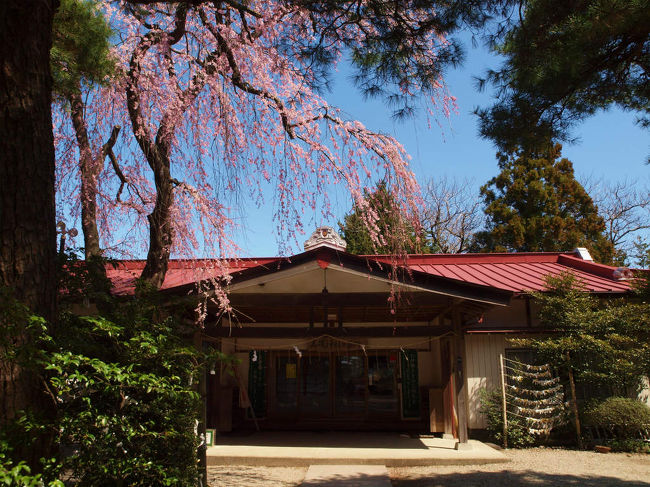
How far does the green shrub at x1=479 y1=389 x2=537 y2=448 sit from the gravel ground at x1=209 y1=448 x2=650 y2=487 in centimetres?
69

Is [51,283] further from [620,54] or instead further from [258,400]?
[258,400]

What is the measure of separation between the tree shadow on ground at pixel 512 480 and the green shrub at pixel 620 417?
103 inches

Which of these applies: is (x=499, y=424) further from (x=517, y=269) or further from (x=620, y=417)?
(x=517, y=269)

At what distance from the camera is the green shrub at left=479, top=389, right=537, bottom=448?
10.2 m

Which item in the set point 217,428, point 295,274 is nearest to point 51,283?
point 295,274

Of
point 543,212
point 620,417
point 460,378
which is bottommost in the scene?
point 620,417

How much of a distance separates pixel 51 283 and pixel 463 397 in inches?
303

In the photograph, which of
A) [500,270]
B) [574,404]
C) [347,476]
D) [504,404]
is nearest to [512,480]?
[347,476]

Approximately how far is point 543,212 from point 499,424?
59.6 ft

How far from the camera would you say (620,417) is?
9.93 meters

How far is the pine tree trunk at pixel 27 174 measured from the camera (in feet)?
12.2

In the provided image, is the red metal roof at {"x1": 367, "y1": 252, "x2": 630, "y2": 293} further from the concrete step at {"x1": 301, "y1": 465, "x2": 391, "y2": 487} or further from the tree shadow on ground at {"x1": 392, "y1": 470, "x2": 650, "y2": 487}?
the concrete step at {"x1": 301, "y1": 465, "x2": 391, "y2": 487}

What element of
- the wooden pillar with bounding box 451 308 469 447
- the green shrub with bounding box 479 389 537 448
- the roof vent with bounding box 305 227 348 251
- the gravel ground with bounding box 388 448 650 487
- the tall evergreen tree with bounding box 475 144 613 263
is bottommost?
the gravel ground with bounding box 388 448 650 487

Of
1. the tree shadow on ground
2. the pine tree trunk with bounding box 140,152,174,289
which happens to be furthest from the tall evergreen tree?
the pine tree trunk with bounding box 140,152,174,289
